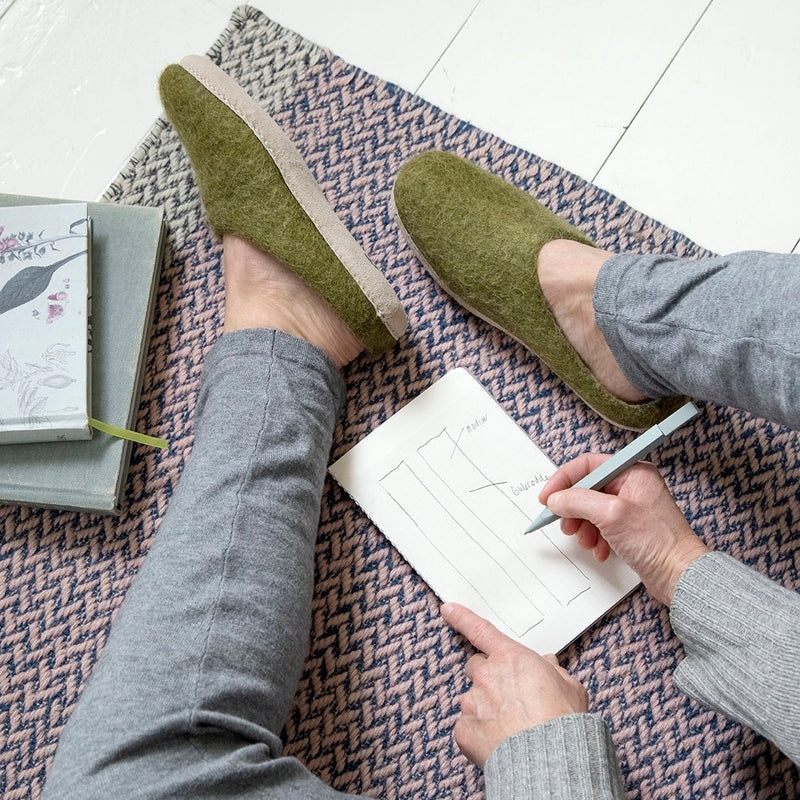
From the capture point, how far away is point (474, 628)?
71 cm

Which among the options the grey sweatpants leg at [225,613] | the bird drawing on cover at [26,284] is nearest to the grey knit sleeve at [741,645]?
the grey sweatpants leg at [225,613]

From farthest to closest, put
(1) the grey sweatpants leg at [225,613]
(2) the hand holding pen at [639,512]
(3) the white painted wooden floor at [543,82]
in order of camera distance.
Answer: (3) the white painted wooden floor at [543,82] → (2) the hand holding pen at [639,512] → (1) the grey sweatpants leg at [225,613]

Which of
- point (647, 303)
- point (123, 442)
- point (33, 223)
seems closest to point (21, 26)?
point (33, 223)

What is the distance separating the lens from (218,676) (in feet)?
1.87

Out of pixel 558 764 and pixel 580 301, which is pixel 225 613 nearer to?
pixel 558 764

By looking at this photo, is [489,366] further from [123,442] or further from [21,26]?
[21,26]

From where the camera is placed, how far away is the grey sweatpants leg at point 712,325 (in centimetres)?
57

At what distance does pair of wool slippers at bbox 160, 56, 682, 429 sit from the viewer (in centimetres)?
74

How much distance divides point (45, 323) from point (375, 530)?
363 millimetres

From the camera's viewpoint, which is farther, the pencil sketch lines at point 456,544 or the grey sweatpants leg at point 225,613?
the pencil sketch lines at point 456,544

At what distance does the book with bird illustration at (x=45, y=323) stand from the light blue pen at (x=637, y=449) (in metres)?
0.46

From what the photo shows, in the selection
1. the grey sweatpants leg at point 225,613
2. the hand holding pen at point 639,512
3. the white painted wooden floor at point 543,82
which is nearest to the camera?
the grey sweatpants leg at point 225,613

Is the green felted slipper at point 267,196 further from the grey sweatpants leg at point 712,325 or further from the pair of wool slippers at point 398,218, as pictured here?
the grey sweatpants leg at point 712,325

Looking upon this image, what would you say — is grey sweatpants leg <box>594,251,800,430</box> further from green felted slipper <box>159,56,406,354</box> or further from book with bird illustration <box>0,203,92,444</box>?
book with bird illustration <box>0,203,92,444</box>
